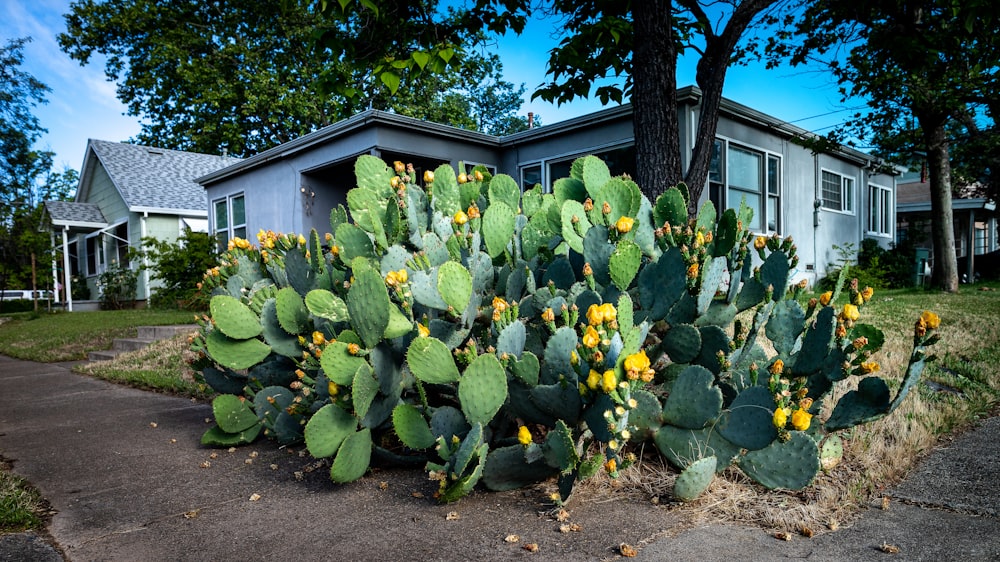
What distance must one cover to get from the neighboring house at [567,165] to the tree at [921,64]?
1443 mm

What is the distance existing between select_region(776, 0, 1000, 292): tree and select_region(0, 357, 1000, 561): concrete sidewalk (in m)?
3.88

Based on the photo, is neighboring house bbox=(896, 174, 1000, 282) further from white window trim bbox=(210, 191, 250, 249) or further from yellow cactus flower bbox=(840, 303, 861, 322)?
white window trim bbox=(210, 191, 250, 249)

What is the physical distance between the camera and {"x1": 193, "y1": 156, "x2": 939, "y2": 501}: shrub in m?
2.22

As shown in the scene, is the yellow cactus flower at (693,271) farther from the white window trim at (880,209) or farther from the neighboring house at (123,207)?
the neighboring house at (123,207)

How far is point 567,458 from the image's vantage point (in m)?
2.14

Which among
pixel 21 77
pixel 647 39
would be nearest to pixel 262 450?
pixel 647 39

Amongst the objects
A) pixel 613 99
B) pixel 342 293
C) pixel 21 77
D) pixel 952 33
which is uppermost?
pixel 21 77

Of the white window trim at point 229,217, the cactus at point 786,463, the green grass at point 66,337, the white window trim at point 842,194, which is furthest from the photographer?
the white window trim at point 229,217

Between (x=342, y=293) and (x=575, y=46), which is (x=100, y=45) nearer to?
(x=575, y=46)

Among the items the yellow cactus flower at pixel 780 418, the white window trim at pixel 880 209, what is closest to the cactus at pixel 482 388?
the yellow cactus flower at pixel 780 418

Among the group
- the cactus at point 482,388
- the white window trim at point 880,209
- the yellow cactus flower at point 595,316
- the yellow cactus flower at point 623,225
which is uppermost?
the white window trim at point 880,209

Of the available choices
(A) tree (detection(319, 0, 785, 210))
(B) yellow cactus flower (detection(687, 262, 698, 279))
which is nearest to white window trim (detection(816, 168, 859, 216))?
(A) tree (detection(319, 0, 785, 210))

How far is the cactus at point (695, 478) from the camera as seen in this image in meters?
→ 2.15

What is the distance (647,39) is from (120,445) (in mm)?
4939
